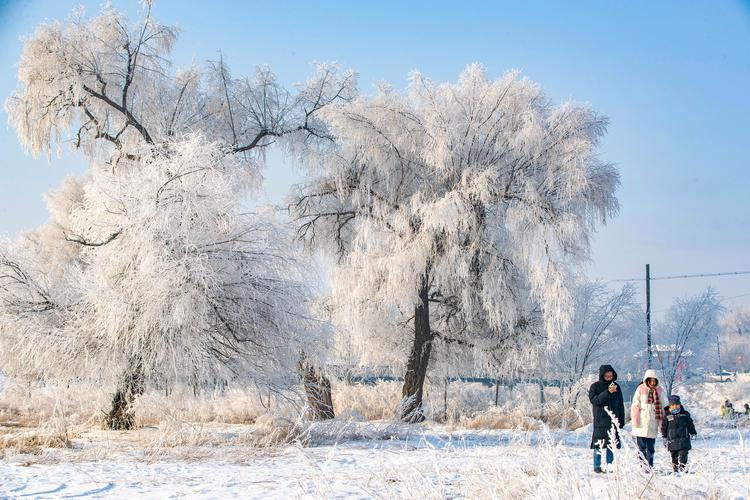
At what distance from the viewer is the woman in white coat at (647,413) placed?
7.83 meters

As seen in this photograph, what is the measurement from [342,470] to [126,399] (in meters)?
5.33

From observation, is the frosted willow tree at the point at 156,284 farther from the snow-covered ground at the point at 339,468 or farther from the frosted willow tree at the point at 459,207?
the frosted willow tree at the point at 459,207

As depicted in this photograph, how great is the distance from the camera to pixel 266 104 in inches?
609

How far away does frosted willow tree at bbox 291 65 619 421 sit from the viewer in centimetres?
1426

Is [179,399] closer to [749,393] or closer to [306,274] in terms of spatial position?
[306,274]

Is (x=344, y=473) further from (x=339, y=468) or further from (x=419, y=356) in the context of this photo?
(x=419, y=356)

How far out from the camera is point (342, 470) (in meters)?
7.69

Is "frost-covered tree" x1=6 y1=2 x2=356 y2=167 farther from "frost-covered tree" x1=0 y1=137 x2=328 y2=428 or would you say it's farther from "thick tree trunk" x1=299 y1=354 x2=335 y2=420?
"thick tree trunk" x1=299 y1=354 x2=335 y2=420

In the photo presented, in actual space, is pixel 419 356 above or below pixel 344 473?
above

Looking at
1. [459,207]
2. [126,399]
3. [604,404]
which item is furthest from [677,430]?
[126,399]

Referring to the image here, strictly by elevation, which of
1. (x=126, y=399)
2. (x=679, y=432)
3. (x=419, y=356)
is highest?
(x=419, y=356)

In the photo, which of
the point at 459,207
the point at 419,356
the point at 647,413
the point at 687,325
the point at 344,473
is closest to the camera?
the point at 344,473

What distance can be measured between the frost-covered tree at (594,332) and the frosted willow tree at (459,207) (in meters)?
4.96

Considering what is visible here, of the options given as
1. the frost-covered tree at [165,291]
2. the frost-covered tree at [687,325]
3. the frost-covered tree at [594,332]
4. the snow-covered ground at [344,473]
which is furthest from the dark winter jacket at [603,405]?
the frost-covered tree at [687,325]
